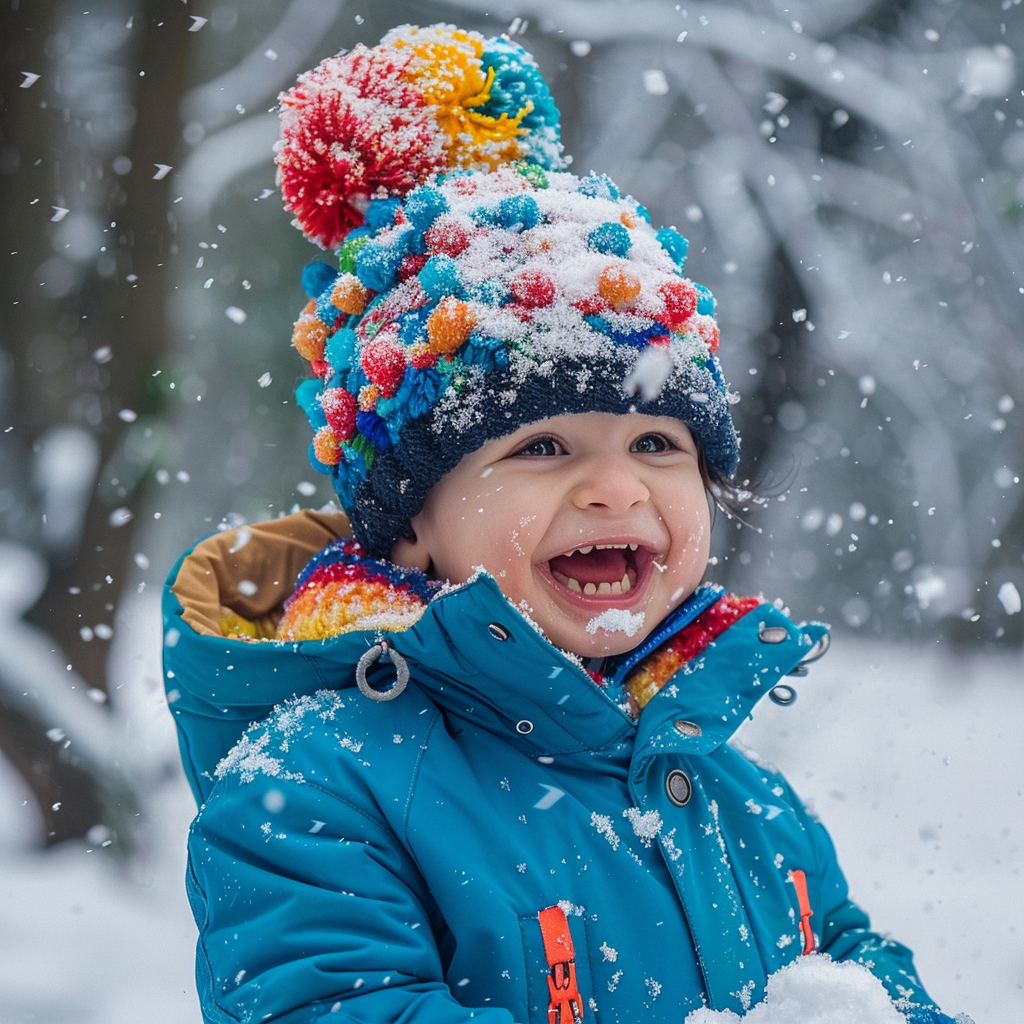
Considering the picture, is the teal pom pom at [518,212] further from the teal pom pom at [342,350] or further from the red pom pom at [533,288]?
the teal pom pom at [342,350]

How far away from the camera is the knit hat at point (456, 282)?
1.31 metres

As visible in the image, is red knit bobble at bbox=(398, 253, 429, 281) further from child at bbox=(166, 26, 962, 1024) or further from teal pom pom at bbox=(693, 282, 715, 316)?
teal pom pom at bbox=(693, 282, 715, 316)

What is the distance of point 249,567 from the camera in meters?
1.64

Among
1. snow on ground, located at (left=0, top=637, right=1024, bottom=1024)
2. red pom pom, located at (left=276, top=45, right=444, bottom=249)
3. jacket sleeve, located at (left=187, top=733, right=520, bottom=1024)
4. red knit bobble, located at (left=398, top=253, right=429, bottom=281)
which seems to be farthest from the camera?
snow on ground, located at (left=0, top=637, right=1024, bottom=1024)

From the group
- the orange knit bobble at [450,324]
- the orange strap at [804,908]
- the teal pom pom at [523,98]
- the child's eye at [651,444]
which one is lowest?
the orange strap at [804,908]

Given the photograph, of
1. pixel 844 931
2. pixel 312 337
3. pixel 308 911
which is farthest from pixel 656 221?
pixel 308 911

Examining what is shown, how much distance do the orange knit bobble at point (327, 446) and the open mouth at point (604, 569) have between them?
35 cm

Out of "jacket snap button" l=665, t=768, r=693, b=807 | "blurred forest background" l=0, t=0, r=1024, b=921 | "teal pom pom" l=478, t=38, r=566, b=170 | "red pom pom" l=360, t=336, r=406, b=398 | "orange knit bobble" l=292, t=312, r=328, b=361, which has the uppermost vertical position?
"blurred forest background" l=0, t=0, r=1024, b=921

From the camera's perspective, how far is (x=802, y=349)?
3904mm

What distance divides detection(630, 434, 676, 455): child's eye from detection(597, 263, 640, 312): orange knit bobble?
196 millimetres

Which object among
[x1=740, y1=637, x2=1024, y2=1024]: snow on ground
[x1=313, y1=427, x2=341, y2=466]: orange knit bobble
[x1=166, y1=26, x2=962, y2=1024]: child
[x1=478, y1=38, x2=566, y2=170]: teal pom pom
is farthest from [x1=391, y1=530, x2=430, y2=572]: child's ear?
[x1=740, y1=637, x2=1024, y2=1024]: snow on ground

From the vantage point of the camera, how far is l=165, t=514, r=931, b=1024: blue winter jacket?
3.58 ft

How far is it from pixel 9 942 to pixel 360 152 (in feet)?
7.20

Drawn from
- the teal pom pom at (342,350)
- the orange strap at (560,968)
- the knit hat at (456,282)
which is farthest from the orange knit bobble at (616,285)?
the orange strap at (560,968)
